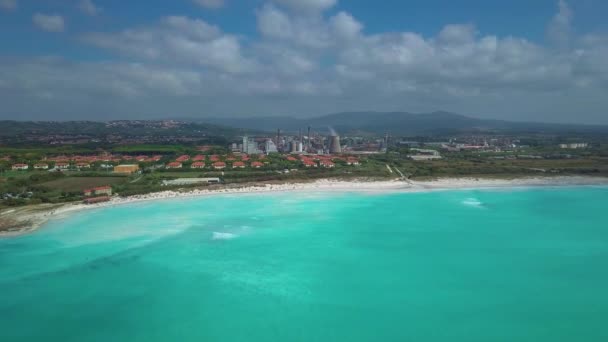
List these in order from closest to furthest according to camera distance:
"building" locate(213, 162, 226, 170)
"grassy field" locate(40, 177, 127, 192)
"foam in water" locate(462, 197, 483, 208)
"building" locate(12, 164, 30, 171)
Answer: "foam in water" locate(462, 197, 483, 208)
"grassy field" locate(40, 177, 127, 192)
"building" locate(12, 164, 30, 171)
"building" locate(213, 162, 226, 170)

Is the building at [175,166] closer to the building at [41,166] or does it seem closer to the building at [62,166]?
the building at [62,166]

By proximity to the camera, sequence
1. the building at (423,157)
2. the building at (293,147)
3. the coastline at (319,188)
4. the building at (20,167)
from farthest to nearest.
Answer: the building at (293,147), the building at (423,157), the building at (20,167), the coastline at (319,188)

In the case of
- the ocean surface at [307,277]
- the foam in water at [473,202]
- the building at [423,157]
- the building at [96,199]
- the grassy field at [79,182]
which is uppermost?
the building at [423,157]

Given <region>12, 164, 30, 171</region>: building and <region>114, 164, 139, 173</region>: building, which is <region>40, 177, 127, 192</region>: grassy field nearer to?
<region>114, 164, 139, 173</region>: building

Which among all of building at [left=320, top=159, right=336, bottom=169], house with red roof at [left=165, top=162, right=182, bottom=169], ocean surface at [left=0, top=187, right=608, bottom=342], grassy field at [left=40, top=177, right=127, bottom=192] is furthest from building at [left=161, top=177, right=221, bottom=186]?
building at [left=320, top=159, right=336, bottom=169]

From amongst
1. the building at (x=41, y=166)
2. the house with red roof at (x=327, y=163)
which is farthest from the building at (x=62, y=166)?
the house with red roof at (x=327, y=163)
